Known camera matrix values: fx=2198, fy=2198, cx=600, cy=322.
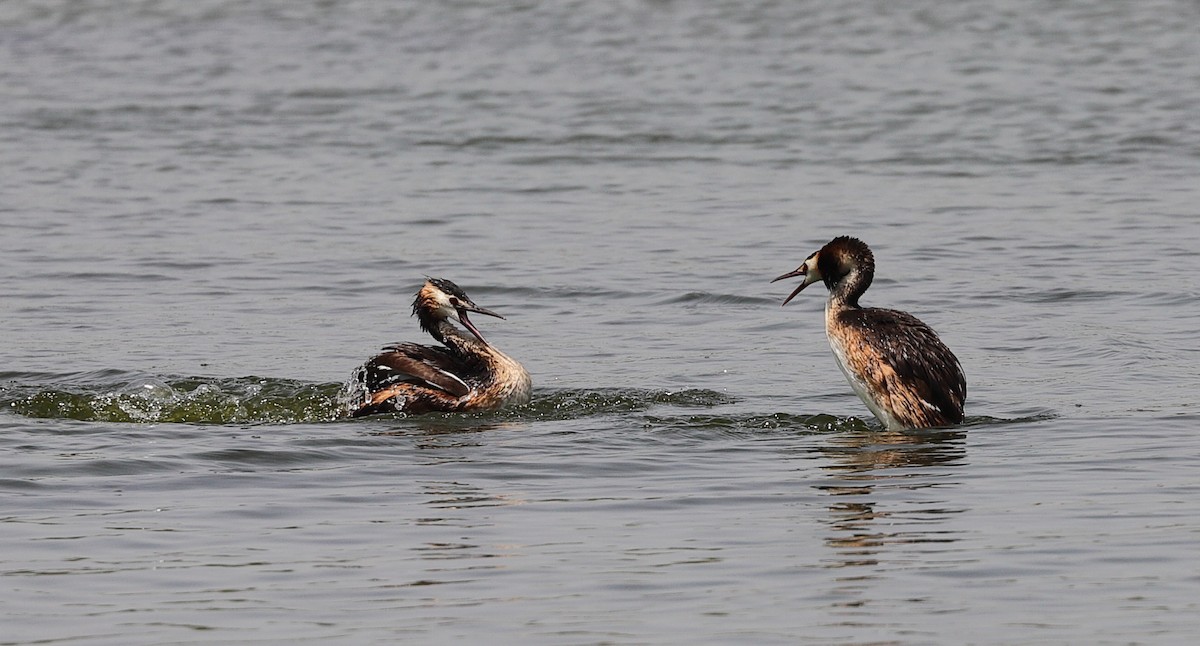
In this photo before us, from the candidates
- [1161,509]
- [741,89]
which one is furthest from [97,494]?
[741,89]

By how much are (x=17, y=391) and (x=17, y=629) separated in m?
5.54

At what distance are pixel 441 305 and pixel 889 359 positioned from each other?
2.96 meters

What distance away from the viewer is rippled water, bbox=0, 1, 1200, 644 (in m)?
7.84

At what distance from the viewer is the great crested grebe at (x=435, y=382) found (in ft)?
40.7

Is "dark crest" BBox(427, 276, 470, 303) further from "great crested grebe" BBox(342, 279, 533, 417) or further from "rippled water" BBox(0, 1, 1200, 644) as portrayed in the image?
"rippled water" BBox(0, 1, 1200, 644)

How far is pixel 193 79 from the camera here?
30188 mm

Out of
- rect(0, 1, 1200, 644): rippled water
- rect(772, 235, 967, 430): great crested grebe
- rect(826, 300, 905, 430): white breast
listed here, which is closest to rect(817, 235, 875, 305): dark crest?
rect(772, 235, 967, 430): great crested grebe

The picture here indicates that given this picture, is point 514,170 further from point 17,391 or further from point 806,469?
point 806,469

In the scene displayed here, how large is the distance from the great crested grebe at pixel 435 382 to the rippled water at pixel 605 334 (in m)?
0.26

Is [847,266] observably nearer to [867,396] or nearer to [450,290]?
[867,396]

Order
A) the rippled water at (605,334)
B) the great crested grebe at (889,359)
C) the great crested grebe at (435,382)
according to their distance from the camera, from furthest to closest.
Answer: the great crested grebe at (435,382), the great crested grebe at (889,359), the rippled water at (605,334)

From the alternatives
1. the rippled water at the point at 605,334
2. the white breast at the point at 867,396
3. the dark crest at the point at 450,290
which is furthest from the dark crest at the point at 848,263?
the dark crest at the point at 450,290

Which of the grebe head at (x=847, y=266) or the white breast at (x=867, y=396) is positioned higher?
the grebe head at (x=847, y=266)

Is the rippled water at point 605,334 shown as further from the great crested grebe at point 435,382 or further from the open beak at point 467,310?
the open beak at point 467,310
